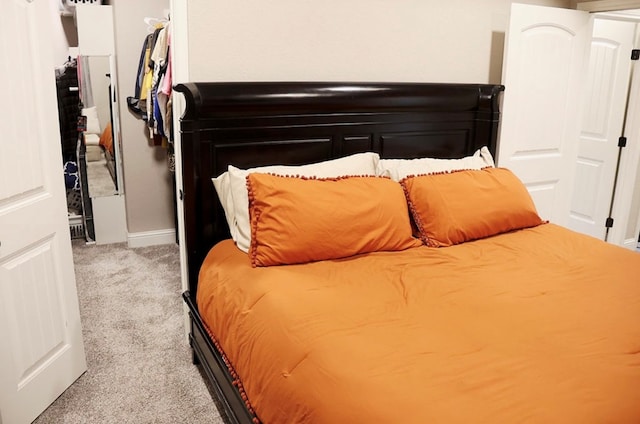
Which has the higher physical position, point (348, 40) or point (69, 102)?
point (348, 40)

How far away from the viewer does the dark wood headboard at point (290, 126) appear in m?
2.48

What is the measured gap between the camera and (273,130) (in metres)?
2.62

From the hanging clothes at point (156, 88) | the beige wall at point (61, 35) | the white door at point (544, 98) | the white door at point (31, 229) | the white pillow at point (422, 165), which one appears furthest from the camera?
the beige wall at point (61, 35)

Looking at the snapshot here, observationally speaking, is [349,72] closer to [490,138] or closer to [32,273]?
[490,138]

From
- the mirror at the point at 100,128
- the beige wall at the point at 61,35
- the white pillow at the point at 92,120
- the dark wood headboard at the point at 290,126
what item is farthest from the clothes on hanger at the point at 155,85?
the beige wall at the point at 61,35

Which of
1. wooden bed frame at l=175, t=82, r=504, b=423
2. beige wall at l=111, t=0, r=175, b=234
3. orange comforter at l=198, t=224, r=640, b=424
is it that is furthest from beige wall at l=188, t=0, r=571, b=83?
beige wall at l=111, t=0, r=175, b=234

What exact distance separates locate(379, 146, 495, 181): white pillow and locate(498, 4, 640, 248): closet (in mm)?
400

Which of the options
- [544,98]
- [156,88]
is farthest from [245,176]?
[544,98]

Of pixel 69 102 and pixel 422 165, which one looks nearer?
pixel 422 165

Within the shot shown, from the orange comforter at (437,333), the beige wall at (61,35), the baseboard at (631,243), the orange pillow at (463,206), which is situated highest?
the beige wall at (61,35)

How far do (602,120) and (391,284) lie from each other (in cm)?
327

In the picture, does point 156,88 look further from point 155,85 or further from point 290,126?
point 290,126

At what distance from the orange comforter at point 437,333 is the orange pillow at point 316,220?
66 millimetres

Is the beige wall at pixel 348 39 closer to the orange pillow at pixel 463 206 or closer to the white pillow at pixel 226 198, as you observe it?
the white pillow at pixel 226 198
